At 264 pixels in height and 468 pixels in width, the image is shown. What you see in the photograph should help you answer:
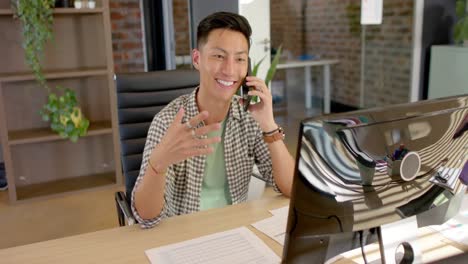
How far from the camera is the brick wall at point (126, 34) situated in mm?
3744

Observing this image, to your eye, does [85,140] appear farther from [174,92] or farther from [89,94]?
[174,92]

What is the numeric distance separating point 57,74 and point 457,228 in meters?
2.64

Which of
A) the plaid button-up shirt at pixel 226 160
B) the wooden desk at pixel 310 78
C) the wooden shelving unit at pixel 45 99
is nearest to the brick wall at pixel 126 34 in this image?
the wooden shelving unit at pixel 45 99

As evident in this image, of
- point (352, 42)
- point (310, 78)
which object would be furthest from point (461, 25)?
point (310, 78)

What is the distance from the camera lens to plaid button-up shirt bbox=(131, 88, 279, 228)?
54.1 inches

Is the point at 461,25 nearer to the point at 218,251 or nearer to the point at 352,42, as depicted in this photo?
the point at 352,42

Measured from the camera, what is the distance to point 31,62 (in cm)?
286

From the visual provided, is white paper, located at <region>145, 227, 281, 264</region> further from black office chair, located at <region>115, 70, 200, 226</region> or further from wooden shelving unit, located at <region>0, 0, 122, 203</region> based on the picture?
wooden shelving unit, located at <region>0, 0, 122, 203</region>

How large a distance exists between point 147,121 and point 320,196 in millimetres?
1172

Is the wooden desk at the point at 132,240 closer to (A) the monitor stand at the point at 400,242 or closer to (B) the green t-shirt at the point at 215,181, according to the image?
(B) the green t-shirt at the point at 215,181

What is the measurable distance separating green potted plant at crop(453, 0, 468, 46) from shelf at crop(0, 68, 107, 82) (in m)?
2.70

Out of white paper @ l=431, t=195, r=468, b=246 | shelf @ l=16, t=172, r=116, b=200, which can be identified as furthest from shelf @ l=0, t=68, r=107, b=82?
white paper @ l=431, t=195, r=468, b=246

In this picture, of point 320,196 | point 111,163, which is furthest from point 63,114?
point 320,196

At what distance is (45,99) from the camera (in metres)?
3.23
